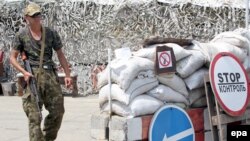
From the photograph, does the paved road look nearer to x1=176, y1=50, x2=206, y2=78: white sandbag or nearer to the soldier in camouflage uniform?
the soldier in camouflage uniform

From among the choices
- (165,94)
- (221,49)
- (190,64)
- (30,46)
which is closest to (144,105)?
(165,94)

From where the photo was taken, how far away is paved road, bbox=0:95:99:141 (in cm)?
732

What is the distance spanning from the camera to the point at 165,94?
5051mm

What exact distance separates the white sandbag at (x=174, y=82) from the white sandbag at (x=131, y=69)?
0.68 feet

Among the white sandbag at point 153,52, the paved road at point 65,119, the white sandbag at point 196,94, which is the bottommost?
the paved road at point 65,119

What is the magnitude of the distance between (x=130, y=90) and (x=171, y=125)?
1.94 ft

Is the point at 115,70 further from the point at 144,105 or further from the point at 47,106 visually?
the point at 47,106

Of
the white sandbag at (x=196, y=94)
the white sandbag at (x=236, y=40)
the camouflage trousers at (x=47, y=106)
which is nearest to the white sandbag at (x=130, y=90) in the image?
the white sandbag at (x=196, y=94)

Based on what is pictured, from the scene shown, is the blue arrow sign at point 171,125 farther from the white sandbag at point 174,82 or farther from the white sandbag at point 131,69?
the white sandbag at point 131,69

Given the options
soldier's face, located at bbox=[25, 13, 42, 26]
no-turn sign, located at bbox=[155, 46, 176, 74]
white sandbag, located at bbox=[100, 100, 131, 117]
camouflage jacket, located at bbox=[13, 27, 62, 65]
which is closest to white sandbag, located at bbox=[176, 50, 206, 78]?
no-turn sign, located at bbox=[155, 46, 176, 74]

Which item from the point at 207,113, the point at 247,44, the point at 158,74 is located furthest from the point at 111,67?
the point at 247,44

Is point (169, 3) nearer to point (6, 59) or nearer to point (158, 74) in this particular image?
point (6, 59)

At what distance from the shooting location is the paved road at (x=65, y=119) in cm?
732

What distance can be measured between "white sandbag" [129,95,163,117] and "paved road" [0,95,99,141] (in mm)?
2134
